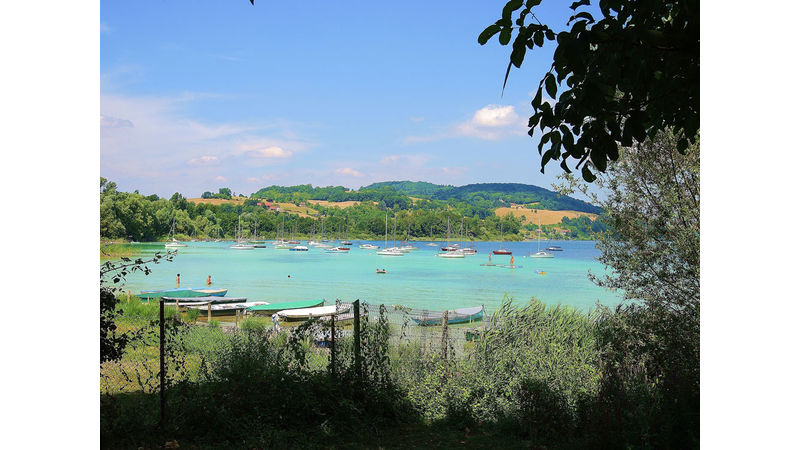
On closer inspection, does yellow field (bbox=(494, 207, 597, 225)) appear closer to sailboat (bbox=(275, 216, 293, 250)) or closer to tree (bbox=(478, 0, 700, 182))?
sailboat (bbox=(275, 216, 293, 250))

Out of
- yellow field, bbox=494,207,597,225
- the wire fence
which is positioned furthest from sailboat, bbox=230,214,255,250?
the wire fence

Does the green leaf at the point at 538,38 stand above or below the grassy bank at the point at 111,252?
above

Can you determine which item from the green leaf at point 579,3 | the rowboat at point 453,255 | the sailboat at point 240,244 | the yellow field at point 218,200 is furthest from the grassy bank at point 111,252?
the sailboat at point 240,244

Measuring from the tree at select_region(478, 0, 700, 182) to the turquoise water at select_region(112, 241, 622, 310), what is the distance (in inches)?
958

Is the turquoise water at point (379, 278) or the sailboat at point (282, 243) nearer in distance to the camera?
the turquoise water at point (379, 278)

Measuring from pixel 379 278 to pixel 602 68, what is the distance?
46785 millimetres

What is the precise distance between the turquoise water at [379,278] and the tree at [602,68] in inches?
958

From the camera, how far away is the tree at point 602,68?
146 cm

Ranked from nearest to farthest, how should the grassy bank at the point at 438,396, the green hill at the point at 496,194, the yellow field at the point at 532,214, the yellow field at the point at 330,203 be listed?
the grassy bank at the point at 438,396 → the yellow field at the point at 532,214 → the green hill at the point at 496,194 → the yellow field at the point at 330,203

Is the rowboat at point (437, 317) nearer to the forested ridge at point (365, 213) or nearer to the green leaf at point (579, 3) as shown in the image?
the green leaf at point (579, 3)
